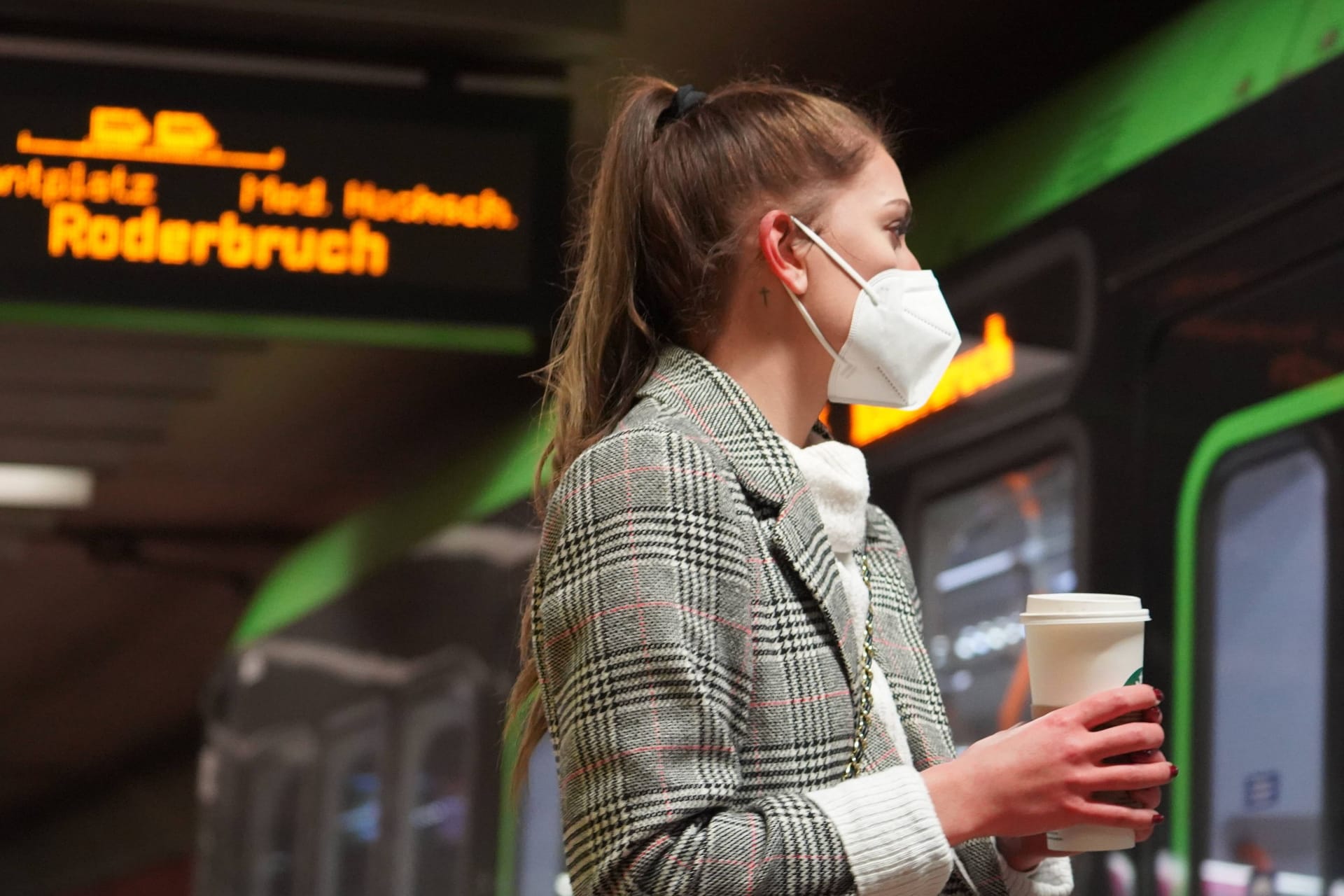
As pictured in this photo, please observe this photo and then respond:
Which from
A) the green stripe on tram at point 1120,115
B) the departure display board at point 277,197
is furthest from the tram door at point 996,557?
the departure display board at point 277,197

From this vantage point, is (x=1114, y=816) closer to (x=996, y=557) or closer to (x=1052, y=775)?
(x=1052, y=775)

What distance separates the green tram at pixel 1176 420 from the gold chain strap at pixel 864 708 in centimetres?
128

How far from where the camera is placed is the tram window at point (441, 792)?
720cm

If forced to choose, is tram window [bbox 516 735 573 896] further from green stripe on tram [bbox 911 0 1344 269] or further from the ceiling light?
green stripe on tram [bbox 911 0 1344 269]

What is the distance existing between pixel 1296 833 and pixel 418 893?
18.5 ft

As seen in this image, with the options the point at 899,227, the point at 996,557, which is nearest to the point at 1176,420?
the point at 996,557

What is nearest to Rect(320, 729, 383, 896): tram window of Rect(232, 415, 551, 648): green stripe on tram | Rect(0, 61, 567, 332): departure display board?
Rect(232, 415, 551, 648): green stripe on tram

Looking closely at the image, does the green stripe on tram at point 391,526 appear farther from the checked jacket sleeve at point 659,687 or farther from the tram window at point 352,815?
the checked jacket sleeve at point 659,687

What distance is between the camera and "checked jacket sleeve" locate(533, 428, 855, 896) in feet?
4.58

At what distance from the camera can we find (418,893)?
7863 millimetres

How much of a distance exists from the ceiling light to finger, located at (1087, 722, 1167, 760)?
7115mm

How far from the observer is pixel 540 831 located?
21.9 ft

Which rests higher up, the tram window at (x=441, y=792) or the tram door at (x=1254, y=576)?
the tram door at (x=1254, y=576)

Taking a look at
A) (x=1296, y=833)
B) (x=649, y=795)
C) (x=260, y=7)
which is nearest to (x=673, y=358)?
(x=649, y=795)
